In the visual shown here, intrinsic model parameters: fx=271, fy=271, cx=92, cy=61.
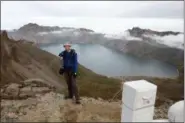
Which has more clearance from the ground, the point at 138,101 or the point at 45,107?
the point at 138,101

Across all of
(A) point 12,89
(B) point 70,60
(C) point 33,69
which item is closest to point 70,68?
(B) point 70,60

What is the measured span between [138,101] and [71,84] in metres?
1.62

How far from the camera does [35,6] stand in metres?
2.38

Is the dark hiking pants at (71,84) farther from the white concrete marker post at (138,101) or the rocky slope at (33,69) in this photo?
the white concrete marker post at (138,101)

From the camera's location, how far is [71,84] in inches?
98.3

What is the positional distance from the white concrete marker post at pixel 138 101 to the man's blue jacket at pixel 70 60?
1341 mm

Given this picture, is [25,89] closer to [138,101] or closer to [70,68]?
[70,68]

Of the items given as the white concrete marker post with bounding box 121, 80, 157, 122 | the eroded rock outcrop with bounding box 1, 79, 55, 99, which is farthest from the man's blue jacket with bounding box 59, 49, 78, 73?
the white concrete marker post with bounding box 121, 80, 157, 122

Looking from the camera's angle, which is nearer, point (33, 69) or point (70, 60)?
point (70, 60)

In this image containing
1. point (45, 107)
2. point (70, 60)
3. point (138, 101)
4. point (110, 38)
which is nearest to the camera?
point (138, 101)

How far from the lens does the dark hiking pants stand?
243 cm

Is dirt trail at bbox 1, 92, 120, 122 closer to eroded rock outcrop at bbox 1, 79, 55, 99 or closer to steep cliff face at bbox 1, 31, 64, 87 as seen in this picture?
eroded rock outcrop at bbox 1, 79, 55, 99

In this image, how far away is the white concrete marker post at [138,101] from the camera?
92 cm

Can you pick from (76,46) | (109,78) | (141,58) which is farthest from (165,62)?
(76,46)
